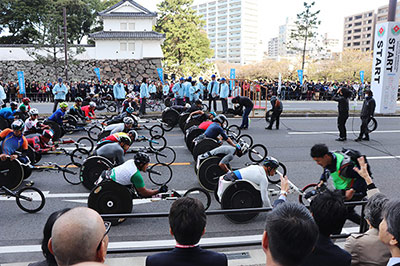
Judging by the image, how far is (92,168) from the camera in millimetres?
7301

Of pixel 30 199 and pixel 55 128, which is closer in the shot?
pixel 30 199

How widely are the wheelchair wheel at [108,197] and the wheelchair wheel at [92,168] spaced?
1.40m

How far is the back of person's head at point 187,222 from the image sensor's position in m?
2.59

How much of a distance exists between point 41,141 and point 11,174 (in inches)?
93.8

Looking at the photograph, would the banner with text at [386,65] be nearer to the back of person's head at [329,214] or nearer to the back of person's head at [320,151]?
the back of person's head at [320,151]

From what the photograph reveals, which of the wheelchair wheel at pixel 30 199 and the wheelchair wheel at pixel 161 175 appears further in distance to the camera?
the wheelchair wheel at pixel 161 175

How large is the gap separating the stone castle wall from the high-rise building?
3614 inches

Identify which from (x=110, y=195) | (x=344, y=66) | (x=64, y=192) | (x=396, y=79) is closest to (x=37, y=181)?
(x=64, y=192)

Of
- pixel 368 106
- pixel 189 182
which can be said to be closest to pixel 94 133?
pixel 189 182

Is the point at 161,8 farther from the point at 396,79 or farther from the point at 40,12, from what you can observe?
the point at 396,79

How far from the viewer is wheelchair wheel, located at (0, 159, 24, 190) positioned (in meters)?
7.24

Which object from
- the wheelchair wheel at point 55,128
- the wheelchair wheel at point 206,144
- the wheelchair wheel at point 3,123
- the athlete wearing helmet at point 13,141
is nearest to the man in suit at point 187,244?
the athlete wearing helmet at point 13,141

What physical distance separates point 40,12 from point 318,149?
4170 cm

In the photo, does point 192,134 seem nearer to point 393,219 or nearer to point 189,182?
point 189,182
